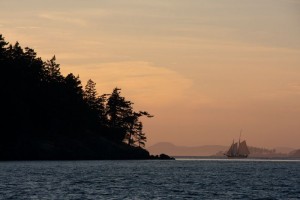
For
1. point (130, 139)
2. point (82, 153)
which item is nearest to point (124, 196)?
point (82, 153)

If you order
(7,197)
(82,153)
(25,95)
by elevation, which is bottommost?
(7,197)

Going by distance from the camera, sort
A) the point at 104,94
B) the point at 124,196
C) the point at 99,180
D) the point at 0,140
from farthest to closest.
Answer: the point at 104,94
the point at 0,140
the point at 99,180
the point at 124,196

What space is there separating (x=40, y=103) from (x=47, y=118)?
3873 millimetres

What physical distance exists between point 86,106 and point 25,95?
105 feet

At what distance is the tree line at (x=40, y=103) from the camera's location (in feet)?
461

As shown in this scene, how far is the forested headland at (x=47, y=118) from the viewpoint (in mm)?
140250

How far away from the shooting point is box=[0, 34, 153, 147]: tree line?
140 m

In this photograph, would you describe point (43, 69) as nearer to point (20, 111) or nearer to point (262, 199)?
point (20, 111)

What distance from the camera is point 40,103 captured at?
15112 cm

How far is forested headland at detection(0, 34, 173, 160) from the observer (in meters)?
140

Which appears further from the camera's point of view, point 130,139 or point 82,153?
point 130,139

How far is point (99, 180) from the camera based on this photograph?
8894 centimetres

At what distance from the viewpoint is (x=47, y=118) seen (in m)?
152

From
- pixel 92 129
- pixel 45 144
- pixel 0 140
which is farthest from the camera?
pixel 92 129
